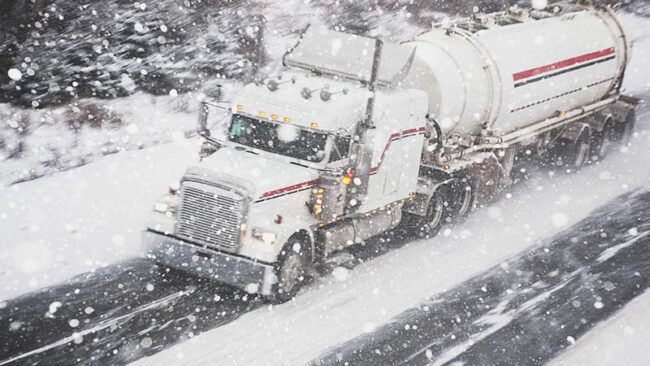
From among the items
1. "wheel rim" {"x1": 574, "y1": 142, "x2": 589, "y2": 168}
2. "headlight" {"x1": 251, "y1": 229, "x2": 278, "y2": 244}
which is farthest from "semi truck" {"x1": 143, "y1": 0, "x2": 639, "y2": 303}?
"wheel rim" {"x1": 574, "y1": 142, "x2": 589, "y2": 168}

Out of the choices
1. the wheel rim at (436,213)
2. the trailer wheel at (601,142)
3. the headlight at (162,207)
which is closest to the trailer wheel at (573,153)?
the trailer wheel at (601,142)

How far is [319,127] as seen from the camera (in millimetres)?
11867

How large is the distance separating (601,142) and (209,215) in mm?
13304

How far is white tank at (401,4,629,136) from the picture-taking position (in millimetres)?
14547

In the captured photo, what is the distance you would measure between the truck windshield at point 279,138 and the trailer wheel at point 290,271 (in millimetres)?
1418

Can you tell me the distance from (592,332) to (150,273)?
703cm

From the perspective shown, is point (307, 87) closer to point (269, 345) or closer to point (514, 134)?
point (269, 345)

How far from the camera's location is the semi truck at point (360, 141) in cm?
1107

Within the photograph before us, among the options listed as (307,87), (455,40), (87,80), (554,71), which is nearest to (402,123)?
(307,87)

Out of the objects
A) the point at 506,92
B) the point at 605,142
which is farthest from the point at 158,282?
the point at 605,142

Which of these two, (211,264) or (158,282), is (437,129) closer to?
(211,264)

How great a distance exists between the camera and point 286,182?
11.4 meters

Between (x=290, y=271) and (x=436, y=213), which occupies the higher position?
(x=290, y=271)

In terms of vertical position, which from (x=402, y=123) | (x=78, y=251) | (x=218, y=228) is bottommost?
(x=78, y=251)
